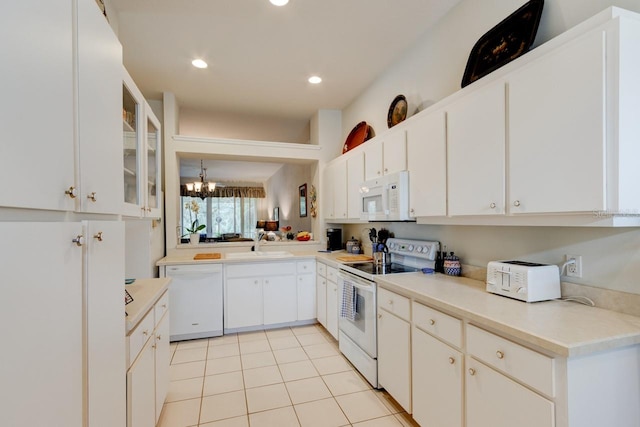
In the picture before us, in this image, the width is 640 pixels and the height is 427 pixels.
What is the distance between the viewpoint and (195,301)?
3322mm

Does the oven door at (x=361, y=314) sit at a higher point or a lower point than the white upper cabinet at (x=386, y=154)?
lower

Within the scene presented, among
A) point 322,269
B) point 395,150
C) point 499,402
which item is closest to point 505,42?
point 395,150

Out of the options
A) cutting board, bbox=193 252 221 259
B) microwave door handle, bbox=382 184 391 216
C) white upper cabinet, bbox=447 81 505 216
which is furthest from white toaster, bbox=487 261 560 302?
cutting board, bbox=193 252 221 259

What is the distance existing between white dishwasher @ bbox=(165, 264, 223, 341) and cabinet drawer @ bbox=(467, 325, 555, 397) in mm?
2740

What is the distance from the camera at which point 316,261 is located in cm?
374

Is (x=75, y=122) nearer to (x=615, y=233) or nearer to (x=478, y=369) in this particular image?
(x=478, y=369)

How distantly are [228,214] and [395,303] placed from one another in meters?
8.42

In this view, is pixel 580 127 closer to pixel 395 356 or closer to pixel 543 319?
pixel 543 319

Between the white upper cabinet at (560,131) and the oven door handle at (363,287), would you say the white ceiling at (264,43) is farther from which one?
the oven door handle at (363,287)

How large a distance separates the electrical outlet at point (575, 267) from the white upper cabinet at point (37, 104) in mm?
2118

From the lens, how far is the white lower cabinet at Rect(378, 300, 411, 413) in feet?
6.31

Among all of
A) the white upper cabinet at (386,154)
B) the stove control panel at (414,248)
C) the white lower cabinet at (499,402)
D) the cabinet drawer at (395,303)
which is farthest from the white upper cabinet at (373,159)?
the white lower cabinet at (499,402)

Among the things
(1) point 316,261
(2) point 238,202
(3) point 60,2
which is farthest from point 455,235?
(2) point 238,202

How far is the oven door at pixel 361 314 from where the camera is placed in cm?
233
